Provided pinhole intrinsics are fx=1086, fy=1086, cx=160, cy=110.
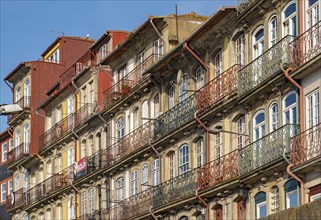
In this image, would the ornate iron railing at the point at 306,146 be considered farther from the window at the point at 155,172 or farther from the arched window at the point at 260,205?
the window at the point at 155,172

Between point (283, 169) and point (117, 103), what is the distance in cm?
1779

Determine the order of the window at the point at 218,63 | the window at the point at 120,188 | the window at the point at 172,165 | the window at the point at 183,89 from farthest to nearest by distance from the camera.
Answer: the window at the point at 120,188 → the window at the point at 172,165 → the window at the point at 183,89 → the window at the point at 218,63

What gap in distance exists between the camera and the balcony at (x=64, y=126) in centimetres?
5438

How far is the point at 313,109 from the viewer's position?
3136 cm

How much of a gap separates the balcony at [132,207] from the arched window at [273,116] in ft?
35.7

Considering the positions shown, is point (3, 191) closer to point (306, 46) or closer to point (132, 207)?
point (132, 207)

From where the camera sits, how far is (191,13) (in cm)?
4578

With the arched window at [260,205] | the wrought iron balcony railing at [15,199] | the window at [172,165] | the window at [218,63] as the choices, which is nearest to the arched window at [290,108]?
the arched window at [260,205]

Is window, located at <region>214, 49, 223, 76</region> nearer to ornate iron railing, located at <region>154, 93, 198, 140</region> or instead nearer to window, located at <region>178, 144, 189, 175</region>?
ornate iron railing, located at <region>154, 93, 198, 140</region>

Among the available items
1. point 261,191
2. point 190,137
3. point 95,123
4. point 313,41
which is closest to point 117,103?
point 95,123

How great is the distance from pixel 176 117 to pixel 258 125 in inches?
286

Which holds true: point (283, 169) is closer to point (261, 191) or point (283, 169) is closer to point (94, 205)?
point (261, 191)

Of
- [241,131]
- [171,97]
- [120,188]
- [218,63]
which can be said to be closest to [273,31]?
[241,131]

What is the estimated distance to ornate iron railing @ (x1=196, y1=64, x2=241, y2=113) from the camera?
37094mm
